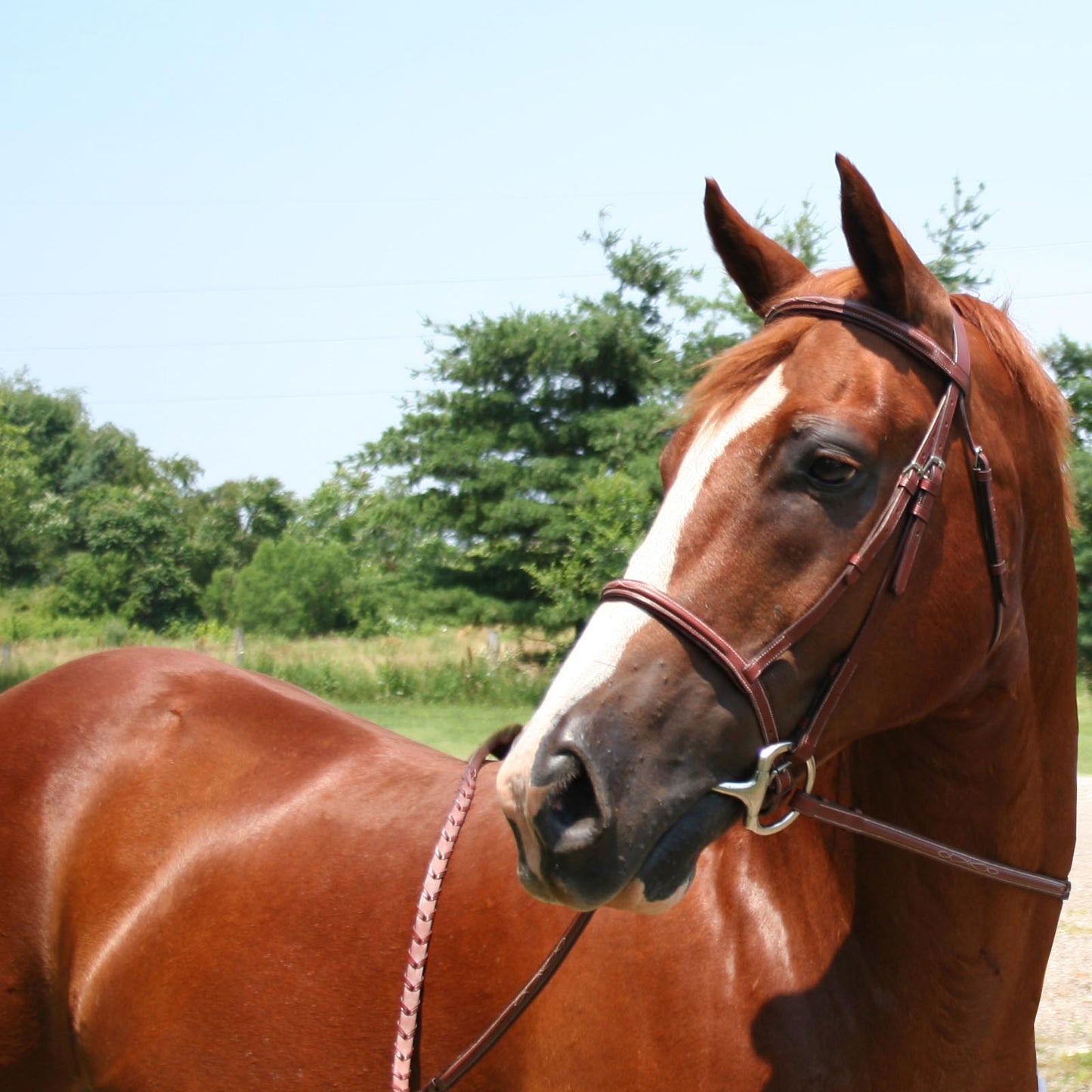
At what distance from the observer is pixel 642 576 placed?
1721 millimetres

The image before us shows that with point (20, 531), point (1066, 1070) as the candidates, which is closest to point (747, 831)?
point (1066, 1070)

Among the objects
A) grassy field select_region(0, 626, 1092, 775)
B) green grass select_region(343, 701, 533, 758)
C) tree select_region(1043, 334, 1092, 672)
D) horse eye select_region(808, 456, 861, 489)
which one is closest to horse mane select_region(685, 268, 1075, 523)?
horse eye select_region(808, 456, 861, 489)

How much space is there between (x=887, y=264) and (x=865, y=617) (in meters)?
0.56

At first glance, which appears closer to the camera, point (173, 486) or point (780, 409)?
point (780, 409)

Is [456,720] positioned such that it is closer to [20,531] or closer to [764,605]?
[764,605]

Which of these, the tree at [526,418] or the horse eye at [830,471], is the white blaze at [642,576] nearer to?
the horse eye at [830,471]

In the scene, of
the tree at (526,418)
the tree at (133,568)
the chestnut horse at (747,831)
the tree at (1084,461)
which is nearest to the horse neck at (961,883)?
the chestnut horse at (747,831)

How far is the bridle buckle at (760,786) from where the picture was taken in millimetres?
1672

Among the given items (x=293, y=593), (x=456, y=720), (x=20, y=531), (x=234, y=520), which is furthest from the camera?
(x=234, y=520)

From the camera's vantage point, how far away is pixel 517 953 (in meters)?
2.22

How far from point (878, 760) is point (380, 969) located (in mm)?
1134

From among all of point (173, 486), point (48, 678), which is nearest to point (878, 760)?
point (48, 678)

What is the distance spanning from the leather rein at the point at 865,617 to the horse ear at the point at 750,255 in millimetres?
127

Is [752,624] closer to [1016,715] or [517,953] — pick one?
[1016,715]
